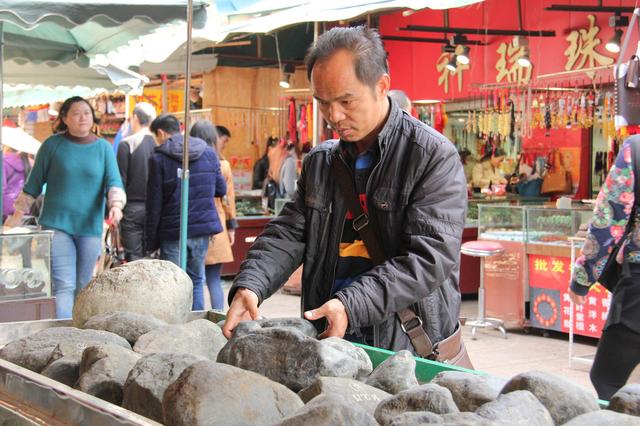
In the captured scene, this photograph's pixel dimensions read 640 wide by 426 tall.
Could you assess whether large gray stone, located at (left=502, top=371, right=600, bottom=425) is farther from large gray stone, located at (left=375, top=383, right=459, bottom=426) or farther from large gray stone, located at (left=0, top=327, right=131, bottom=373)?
large gray stone, located at (left=0, top=327, right=131, bottom=373)

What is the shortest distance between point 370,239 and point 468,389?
0.93m

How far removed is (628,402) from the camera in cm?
162

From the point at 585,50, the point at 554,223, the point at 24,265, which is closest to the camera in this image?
the point at 24,265

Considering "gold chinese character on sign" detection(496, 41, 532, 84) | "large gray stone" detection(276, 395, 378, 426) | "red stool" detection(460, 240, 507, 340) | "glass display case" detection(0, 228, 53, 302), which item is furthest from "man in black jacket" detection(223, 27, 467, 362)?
"gold chinese character on sign" detection(496, 41, 532, 84)

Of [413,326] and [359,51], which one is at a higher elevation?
[359,51]

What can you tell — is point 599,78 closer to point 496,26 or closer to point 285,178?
point 496,26

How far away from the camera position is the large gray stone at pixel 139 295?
8.92 ft

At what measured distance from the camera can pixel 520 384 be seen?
170cm

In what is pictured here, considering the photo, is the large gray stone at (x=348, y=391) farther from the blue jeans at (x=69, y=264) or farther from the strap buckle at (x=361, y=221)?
the blue jeans at (x=69, y=264)

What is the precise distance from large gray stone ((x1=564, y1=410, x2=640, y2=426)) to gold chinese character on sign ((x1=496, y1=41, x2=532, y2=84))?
9854 mm

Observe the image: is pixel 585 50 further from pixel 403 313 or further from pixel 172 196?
pixel 403 313

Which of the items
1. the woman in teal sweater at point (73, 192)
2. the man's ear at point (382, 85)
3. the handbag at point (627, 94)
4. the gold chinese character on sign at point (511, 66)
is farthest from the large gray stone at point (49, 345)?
the gold chinese character on sign at point (511, 66)

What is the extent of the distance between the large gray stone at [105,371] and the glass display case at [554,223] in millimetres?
5737

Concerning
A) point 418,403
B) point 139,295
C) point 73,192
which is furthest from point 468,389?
point 73,192
